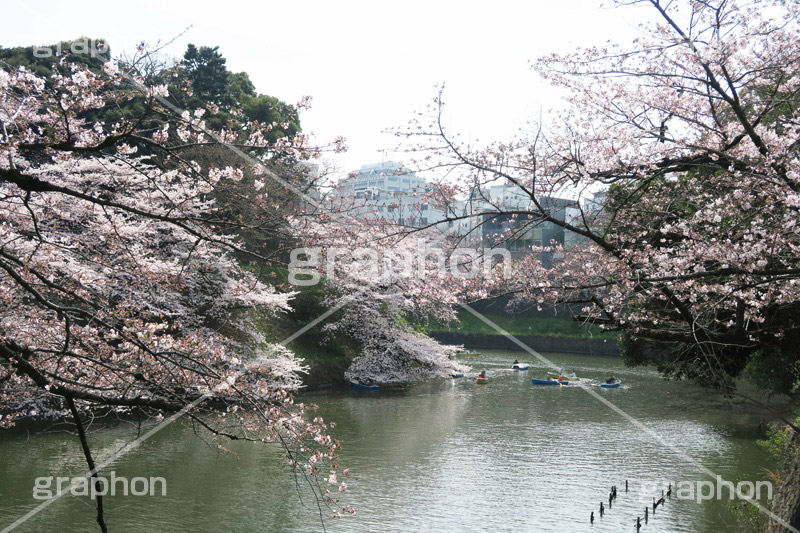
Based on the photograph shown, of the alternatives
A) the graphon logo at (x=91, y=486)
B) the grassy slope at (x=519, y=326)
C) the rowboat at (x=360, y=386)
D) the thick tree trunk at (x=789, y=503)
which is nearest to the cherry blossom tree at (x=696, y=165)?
the thick tree trunk at (x=789, y=503)

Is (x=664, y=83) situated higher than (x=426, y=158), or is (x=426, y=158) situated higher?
(x=664, y=83)

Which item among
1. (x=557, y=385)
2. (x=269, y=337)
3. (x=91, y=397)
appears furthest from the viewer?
(x=557, y=385)

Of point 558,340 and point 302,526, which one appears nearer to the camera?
point 302,526

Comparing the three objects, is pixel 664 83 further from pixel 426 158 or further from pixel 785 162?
pixel 426 158

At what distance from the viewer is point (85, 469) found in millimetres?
9945

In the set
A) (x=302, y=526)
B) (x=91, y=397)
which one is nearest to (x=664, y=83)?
(x=91, y=397)

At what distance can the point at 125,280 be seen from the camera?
43.0ft

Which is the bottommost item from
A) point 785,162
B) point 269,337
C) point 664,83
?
point 269,337

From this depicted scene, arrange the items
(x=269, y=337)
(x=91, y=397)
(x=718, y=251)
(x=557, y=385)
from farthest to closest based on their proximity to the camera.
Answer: (x=557, y=385), (x=269, y=337), (x=718, y=251), (x=91, y=397)

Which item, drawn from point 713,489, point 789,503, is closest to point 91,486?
point 789,503

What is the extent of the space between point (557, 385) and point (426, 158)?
1648 cm

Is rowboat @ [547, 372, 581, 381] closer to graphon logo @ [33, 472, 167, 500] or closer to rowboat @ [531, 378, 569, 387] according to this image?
rowboat @ [531, 378, 569, 387]

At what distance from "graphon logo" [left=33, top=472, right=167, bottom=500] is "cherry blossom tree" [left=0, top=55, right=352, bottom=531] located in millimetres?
1140

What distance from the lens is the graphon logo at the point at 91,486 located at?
8.84 metres
